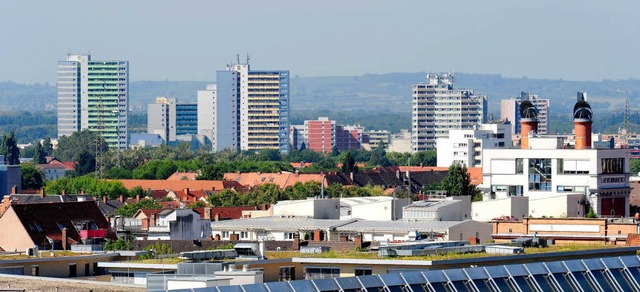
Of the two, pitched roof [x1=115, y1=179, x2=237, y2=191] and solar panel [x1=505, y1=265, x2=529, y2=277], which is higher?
pitched roof [x1=115, y1=179, x2=237, y2=191]

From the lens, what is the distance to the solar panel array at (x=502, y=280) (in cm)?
3209

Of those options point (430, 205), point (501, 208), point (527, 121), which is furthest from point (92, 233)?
point (527, 121)

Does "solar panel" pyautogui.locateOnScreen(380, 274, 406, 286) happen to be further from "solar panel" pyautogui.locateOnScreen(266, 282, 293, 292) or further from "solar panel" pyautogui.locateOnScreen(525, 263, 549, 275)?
"solar panel" pyautogui.locateOnScreen(525, 263, 549, 275)

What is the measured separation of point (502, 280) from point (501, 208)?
4917 cm

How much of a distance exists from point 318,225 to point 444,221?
17.0 feet

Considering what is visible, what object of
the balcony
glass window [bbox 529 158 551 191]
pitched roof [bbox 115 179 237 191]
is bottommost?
the balcony

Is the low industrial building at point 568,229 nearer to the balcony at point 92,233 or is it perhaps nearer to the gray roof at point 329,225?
the gray roof at point 329,225

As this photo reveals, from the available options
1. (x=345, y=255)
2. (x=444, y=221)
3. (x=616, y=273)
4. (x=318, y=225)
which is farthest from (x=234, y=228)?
(x=616, y=273)

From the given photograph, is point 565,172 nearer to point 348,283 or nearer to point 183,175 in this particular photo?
point 348,283

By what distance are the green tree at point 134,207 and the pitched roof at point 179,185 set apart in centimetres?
3597

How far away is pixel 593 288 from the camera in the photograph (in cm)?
3656

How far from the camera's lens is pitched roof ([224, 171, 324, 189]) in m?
164

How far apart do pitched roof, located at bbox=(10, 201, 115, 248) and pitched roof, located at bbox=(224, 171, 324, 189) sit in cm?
8357

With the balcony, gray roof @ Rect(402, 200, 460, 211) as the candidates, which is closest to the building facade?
gray roof @ Rect(402, 200, 460, 211)
